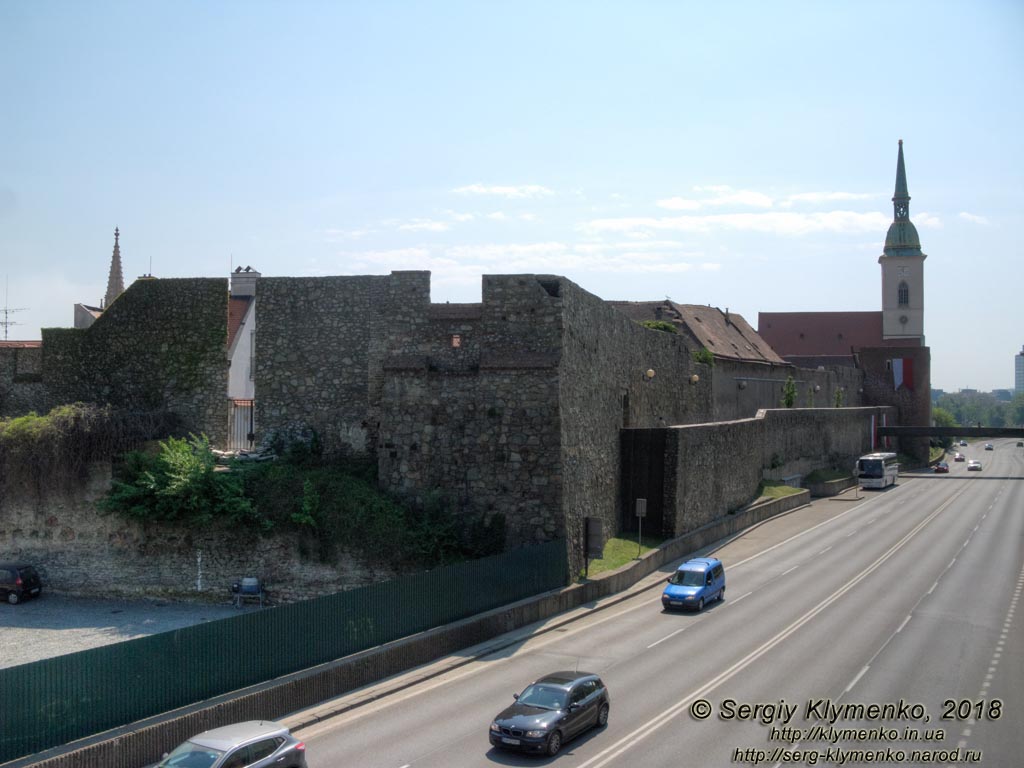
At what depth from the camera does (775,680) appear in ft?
54.0

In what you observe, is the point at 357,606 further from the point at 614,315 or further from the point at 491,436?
the point at 614,315

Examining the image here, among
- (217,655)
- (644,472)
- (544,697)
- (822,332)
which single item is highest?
(822,332)

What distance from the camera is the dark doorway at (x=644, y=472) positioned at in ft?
94.3

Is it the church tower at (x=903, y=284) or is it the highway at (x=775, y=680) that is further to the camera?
the church tower at (x=903, y=284)

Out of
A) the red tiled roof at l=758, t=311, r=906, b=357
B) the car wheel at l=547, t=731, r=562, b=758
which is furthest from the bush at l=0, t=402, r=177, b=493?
the red tiled roof at l=758, t=311, r=906, b=357

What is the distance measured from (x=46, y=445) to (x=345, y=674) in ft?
34.3

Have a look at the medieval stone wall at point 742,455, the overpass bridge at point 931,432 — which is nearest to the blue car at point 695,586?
the medieval stone wall at point 742,455

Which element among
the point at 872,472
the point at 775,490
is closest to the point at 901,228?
the point at 872,472

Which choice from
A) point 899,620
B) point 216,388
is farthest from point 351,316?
point 899,620

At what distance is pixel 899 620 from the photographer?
2114 centimetres

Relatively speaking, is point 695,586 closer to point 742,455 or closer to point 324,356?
point 324,356

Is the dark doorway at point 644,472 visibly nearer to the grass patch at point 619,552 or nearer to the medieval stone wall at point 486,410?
the grass patch at point 619,552

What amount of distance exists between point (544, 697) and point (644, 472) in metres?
15.7

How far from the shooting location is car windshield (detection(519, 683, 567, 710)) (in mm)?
13516
